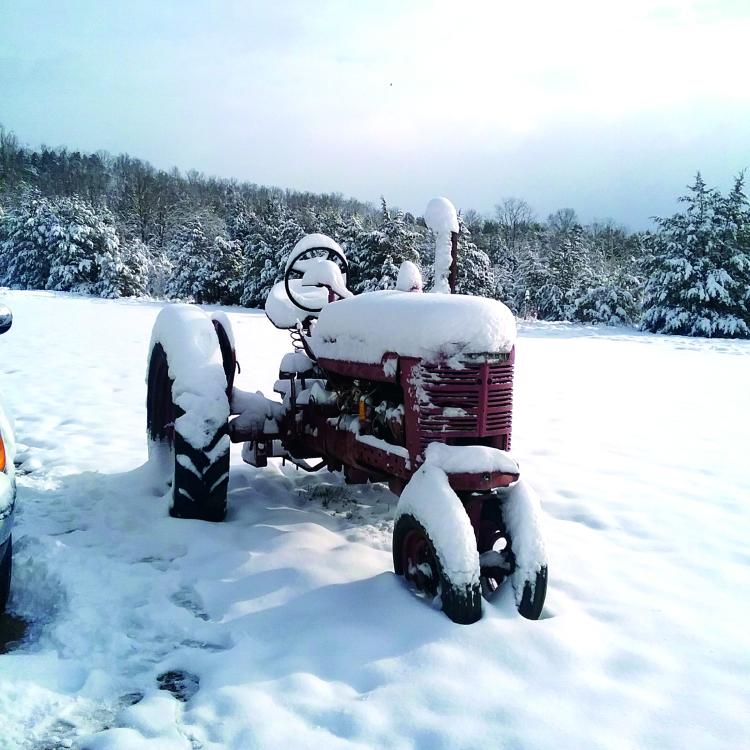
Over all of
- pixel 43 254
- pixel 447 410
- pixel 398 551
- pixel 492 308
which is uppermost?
pixel 43 254

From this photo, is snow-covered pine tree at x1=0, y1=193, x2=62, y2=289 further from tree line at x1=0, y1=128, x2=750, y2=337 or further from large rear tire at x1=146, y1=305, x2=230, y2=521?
large rear tire at x1=146, y1=305, x2=230, y2=521

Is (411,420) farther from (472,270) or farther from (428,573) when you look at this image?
(472,270)

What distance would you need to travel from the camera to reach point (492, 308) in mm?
2701

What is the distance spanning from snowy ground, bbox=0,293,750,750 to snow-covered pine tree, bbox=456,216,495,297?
76.4 ft

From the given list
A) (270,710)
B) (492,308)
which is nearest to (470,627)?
(270,710)

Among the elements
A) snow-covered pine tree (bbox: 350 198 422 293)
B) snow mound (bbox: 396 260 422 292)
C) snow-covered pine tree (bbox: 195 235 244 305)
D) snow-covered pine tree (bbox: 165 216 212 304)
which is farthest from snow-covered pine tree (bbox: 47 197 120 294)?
snow mound (bbox: 396 260 422 292)

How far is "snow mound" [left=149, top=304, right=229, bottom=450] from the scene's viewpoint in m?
3.28

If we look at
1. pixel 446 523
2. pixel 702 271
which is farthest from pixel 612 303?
pixel 446 523

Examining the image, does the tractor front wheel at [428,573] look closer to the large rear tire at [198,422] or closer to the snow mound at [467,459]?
the snow mound at [467,459]

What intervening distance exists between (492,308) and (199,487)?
1.74 m

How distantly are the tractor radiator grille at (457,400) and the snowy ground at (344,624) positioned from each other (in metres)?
0.66

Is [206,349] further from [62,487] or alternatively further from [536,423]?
[536,423]

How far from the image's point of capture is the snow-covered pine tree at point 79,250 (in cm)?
3117

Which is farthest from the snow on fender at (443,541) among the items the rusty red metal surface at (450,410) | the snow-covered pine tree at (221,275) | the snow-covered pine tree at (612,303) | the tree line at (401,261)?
the snow-covered pine tree at (221,275)
